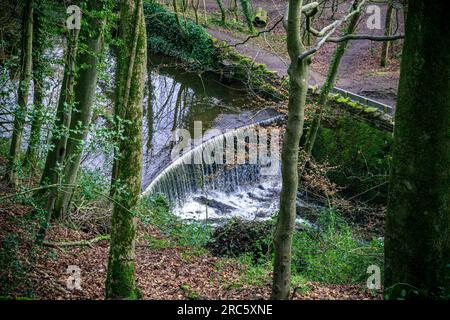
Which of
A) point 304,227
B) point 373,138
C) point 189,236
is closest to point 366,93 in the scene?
point 373,138

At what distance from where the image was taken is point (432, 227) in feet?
16.1

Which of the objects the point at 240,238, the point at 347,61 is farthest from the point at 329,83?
the point at 347,61

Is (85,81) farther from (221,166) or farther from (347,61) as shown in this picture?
(347,61)

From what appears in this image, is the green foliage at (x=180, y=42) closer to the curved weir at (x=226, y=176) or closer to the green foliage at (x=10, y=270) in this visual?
the curved weir at (x=226, y=176)

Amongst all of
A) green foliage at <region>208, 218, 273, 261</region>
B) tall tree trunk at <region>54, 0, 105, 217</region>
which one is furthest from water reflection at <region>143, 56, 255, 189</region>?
tall tree trunk at <region>54, 0, 105, 217</region>

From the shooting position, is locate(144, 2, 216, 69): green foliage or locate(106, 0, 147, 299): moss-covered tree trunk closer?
locate(106, 0, 147, 299): moss-covered tree trunk

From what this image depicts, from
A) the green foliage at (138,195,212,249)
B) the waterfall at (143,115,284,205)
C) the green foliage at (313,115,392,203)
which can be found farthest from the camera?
the green foliage at (313,115,392,203)

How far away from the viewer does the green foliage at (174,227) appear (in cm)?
984


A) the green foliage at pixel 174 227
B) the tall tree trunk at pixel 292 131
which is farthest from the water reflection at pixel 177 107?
the tall tree trunk at pixel 292 131

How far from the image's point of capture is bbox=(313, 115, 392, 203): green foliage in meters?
14.7

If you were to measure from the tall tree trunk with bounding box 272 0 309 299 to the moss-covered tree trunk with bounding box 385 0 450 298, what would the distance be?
1021mm

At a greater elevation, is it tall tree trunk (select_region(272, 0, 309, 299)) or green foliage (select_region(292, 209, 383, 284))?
tall tree trunk (select_region(272, 0, 309, 299))

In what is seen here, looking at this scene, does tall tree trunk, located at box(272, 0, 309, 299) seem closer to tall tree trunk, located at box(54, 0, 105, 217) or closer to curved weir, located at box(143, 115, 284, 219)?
tall tree trunk, located at box(54, 0, 105, 217)

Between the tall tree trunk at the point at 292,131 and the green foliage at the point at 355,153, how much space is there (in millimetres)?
9717
